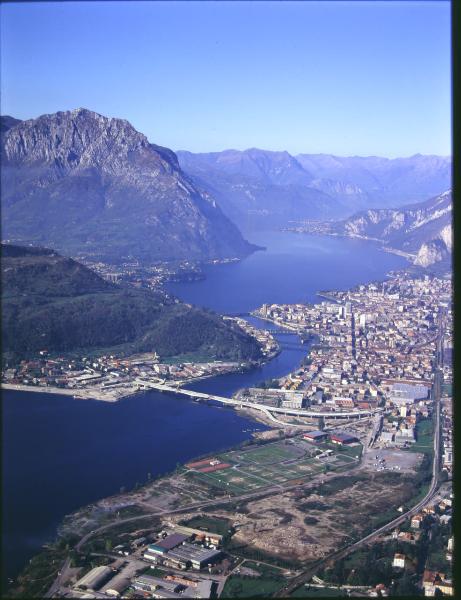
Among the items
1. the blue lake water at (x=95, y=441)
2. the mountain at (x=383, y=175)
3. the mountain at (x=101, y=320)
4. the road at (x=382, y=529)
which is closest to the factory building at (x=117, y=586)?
the blue lake water at (x=95, y=441)

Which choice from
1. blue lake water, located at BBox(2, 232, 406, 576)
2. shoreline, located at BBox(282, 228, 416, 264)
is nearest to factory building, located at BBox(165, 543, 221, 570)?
blue lake water, located at BBox(2, 232, 406, 576)

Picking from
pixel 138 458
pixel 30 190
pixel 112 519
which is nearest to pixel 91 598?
pixel 112 519

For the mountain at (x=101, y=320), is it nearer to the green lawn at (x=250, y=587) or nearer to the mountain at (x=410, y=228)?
the green lawn at (x=250, y=587)

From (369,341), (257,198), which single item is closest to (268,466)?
(369,341)

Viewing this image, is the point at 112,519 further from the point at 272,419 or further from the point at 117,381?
the point at 117,381

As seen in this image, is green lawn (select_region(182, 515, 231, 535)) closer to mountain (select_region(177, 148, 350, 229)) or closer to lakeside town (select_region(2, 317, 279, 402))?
lakeside town (select_region(2, 317, 279, 402))
